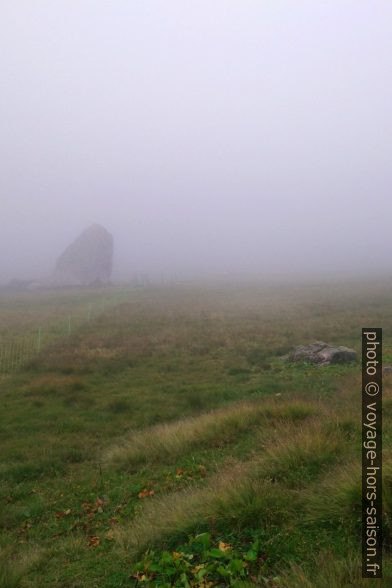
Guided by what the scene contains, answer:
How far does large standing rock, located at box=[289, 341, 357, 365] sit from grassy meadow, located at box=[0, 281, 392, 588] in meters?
0.84

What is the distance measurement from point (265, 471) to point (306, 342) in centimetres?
1673

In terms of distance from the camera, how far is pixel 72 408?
1293cm

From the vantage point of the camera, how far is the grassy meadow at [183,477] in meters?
4.40

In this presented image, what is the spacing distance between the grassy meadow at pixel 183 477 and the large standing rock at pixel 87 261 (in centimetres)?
8283

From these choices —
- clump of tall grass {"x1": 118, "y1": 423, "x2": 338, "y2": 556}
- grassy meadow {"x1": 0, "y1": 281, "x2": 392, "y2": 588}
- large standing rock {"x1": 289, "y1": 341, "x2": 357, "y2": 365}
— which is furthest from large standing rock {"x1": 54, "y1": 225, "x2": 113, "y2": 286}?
clump of tall grass {"x1": 118, "y1": 423, "x2": 338, "y2": 556}

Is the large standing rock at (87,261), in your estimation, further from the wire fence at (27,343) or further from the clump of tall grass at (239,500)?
the clump of tall grass at (239,500)

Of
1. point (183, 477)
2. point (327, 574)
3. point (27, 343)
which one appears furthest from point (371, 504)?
point (27, 343)

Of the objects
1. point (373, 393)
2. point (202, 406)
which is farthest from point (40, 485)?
point (373, 393)

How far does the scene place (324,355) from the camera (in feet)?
55.6

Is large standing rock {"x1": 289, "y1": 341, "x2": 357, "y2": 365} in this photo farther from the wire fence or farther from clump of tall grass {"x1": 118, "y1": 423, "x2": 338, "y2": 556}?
the wire fence

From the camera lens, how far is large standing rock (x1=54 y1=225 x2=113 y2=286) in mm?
98400

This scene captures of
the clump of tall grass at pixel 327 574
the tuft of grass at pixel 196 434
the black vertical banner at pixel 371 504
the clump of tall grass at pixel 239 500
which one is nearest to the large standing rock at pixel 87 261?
the tuft of grass at pixel 196 434

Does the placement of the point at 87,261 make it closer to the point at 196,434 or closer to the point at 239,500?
the point at 196,434

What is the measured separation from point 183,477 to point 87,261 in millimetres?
100210
